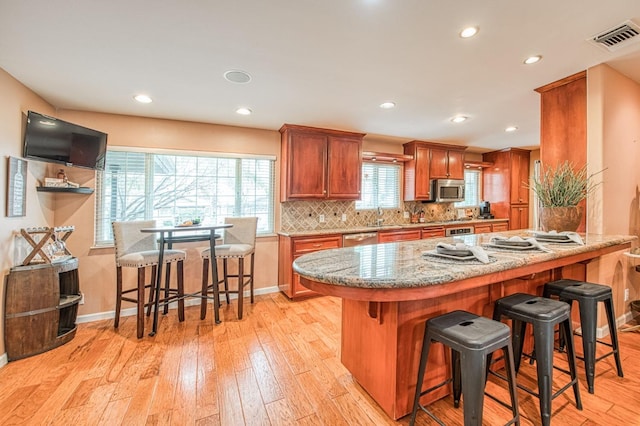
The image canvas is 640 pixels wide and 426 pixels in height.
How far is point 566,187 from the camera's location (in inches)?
92.3

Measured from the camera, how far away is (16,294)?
2.24m

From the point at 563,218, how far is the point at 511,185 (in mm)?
3792

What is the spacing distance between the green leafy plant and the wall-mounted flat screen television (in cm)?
465

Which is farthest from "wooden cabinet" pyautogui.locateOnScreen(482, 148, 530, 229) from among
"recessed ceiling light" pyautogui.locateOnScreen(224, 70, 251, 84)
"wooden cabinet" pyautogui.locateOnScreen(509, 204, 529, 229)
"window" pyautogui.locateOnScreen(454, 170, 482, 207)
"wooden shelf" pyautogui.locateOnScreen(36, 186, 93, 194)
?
"wooden shelf" pyautogui.locateOnScreen(36, 186, 93, 194)

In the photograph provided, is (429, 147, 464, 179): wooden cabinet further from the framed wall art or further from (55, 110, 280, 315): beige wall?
the framed wall art

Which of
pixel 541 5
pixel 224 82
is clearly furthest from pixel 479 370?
pixel 224 82

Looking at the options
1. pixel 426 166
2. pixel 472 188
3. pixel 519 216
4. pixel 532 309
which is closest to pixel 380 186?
pixel 426 166

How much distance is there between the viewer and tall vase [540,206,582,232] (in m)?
2.34

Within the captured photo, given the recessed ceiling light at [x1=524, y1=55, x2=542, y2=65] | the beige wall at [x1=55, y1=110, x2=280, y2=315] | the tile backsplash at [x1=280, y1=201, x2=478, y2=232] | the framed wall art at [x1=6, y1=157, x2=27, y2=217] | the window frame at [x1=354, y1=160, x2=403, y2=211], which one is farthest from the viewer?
the window frame at [x1=354, y1=160, x2=403, y2=211]

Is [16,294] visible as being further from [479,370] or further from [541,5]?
[541,5]

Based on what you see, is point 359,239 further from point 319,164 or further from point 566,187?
point 566,187

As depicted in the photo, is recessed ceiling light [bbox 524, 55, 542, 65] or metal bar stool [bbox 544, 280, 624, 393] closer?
metal bar stool [bbox 544, 280, 624, 393]

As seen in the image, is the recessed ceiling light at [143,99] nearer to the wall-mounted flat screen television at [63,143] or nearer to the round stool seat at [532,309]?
the wall-mounted flat screen television at [63,143]

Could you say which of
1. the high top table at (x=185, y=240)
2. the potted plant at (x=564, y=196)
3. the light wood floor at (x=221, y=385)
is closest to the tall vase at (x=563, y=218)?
the potted plant at (x=564, y=196)
